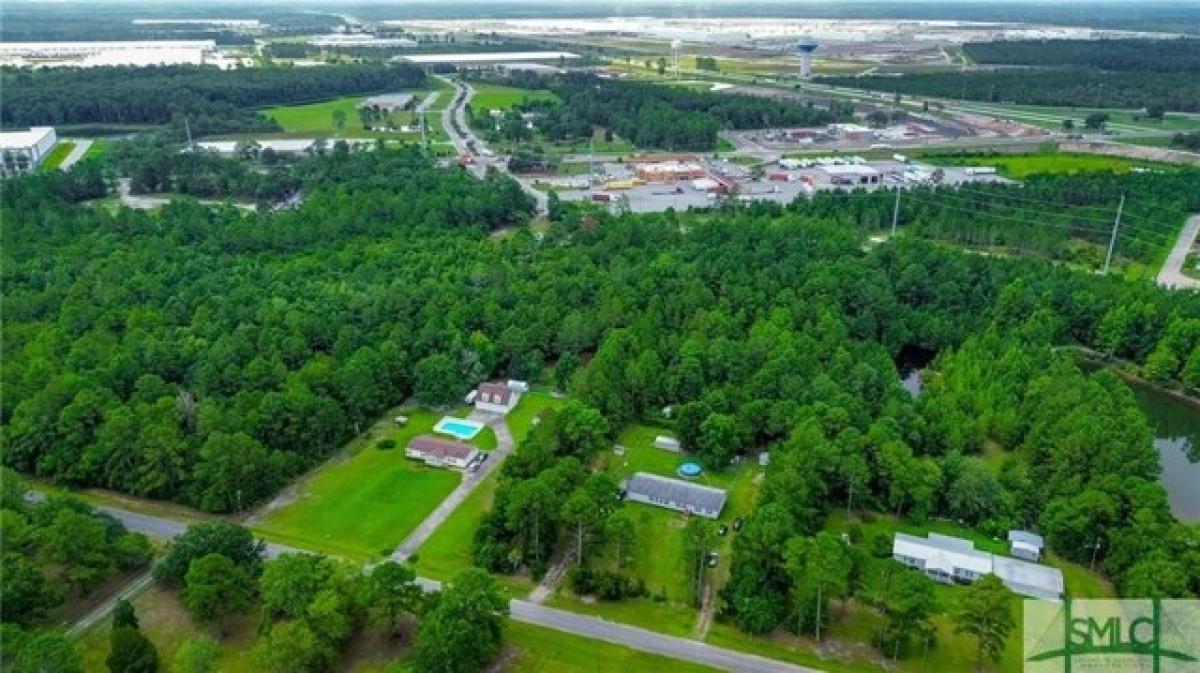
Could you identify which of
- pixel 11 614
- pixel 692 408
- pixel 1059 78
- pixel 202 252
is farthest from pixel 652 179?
pixel 1059 78

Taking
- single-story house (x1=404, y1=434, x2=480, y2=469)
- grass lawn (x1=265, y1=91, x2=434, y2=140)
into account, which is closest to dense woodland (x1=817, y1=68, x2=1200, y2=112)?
grass lawn (x1=265, y1=91, x2=434, y2=140)

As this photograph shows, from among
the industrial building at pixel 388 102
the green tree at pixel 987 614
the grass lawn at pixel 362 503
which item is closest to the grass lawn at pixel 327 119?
the industrial building at pixel 388 102

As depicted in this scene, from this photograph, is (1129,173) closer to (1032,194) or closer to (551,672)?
(1032,194)

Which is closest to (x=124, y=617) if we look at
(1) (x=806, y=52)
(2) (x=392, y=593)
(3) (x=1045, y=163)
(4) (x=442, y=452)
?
(2) (x=392, y=593)

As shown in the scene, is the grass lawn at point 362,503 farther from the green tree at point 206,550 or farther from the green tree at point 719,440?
the green tree at point 719,440

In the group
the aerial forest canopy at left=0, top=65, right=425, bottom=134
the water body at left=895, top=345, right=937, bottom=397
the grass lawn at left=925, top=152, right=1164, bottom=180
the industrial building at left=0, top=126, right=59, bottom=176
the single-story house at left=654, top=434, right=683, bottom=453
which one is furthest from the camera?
the aerial forest canopy at left=0, top=65, right=425, bottom=134

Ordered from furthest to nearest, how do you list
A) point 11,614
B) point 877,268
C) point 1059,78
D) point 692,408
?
point 1059,78 → point 877,268 → point 692,408 → point 11,614

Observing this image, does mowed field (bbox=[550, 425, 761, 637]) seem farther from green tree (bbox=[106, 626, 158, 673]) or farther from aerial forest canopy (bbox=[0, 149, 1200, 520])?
green tree (bbox=[106, 626, 158, 673])
